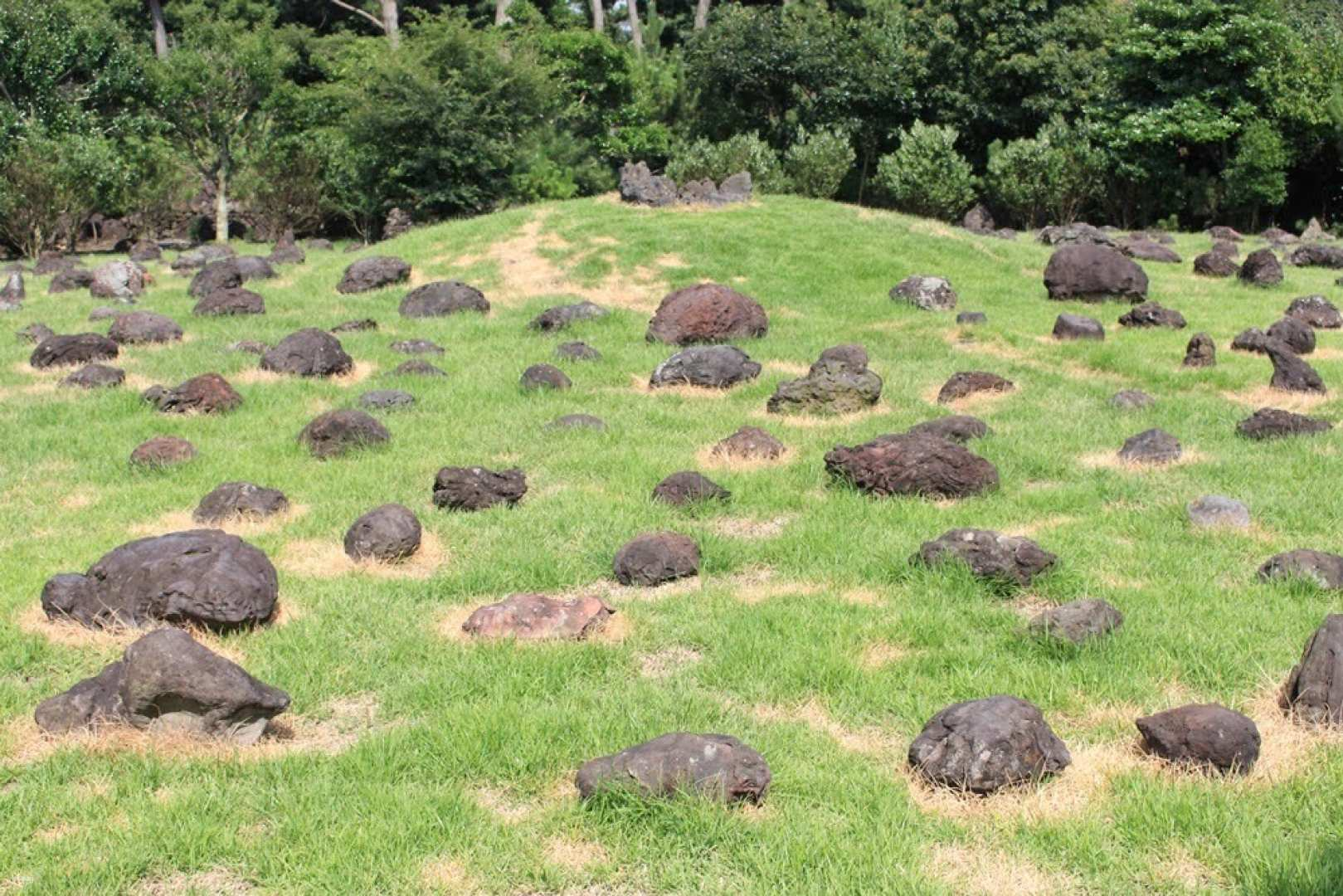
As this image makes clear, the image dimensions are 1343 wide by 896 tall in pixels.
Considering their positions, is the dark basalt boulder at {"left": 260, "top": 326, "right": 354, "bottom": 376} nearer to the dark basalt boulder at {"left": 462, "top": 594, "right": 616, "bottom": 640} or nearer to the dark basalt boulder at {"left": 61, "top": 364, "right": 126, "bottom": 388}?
the dark basalt boulder at {"left": 61, "top": 364, "right": 126, "bottom": 388}

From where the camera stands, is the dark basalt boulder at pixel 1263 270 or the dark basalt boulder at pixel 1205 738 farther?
the dark basalt boulder at pixel 1263 270

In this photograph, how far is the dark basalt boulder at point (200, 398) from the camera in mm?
13578

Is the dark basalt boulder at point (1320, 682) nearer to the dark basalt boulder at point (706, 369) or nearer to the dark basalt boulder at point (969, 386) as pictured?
the dark basalt boulder at point (969, 386)

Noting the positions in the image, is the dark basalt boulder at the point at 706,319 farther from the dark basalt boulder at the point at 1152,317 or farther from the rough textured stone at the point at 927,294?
the dark basalt boulder at the point at 1152,317

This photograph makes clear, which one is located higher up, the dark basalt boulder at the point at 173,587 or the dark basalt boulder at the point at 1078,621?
the dark basalt boulder at the point at 1078,621

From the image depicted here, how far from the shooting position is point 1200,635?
7121 mm

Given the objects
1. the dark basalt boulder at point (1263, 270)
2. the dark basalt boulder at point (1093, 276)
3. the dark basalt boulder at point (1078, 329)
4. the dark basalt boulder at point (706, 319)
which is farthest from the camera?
the dark basalt boulder at point (1263, 270)

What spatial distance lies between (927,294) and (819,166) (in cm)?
1598

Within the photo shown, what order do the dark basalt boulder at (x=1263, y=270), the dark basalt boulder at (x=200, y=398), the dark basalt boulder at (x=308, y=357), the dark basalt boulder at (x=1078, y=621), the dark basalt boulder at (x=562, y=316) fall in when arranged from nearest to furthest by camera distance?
the dark basalt boulder at (x=1078, y=621) < the dark basalt boulder at (x=200, y=398) < the dark basalt boulder at (x=308, y=357) < the dark basalt boulder at (x=562, y=316) < the dark basalt boulder at (x=1263, y=270)

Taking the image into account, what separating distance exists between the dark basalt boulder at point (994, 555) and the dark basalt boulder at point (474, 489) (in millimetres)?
3674

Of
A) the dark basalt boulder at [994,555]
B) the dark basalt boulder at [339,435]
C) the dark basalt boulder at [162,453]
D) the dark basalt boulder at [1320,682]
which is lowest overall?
the dark basalt boulder at [162,453]

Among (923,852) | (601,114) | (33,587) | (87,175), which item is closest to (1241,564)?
(923,852)

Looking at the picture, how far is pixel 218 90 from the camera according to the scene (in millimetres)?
35250

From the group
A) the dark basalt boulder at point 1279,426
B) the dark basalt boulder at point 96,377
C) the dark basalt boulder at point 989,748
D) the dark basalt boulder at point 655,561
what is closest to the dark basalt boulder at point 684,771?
the dark basalt boulder at point 989,748
